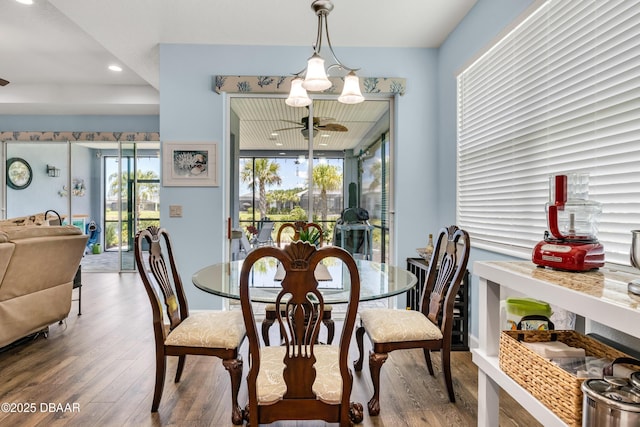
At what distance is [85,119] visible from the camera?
6.09 m

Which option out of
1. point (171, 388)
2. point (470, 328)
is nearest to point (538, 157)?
point (470, 328)

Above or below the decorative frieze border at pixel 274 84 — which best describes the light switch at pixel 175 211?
below

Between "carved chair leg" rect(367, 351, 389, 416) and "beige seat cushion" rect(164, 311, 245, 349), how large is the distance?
0.69m

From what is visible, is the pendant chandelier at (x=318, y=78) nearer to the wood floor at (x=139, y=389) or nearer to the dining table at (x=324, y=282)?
the dining table at (x=324, y=282)

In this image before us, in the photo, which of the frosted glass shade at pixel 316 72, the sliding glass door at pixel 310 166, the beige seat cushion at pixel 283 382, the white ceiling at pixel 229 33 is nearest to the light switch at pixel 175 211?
the sliding glass door at pixel 310 166

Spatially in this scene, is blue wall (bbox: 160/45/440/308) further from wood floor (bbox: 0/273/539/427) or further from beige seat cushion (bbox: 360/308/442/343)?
beige seat cushion (bbox: 360/308/442/343)

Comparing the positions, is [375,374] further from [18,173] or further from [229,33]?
[18,173]

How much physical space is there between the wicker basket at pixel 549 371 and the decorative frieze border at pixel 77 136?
6102 millimetres

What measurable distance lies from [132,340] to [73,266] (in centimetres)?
88

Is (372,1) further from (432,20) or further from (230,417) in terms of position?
(230,417)

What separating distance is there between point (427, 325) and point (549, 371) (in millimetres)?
892

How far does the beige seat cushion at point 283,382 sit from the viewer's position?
4.67 ft

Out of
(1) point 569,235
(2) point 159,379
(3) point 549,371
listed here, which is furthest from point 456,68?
(2) point 159,379

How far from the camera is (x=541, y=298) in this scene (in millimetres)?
1172
